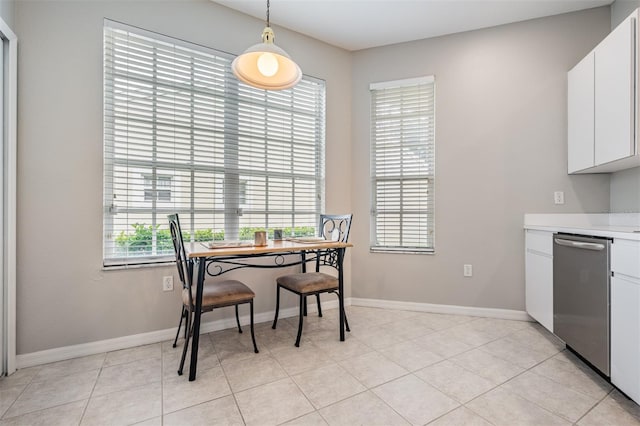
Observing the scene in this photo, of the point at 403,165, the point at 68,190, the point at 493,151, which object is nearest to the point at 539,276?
the point at 493,151

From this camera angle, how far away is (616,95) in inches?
84.5

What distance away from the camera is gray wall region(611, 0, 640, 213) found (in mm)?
2441

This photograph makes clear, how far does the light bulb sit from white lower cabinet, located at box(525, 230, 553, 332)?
2.45m

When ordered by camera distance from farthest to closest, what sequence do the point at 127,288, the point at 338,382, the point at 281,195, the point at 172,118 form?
the point at 281,195, the point at 172,118, the point at 127,288, the point at 338,382

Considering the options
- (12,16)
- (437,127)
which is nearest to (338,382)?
(437,127)

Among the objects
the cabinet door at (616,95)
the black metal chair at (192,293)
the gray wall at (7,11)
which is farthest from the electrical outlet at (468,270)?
the gray wall at (7,11)

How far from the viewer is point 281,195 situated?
10.5ft

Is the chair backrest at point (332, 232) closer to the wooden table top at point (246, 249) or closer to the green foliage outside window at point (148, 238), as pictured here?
the wooden table top at point (246, 249)

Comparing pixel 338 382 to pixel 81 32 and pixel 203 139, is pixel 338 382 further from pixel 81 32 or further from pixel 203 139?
pixel 81 32

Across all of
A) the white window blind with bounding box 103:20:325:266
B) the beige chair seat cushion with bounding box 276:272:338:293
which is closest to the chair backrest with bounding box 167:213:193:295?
the white window blind with bounding box 103:20:325:266

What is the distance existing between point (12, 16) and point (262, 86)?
5.38ft

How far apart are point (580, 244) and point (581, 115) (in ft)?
4.07

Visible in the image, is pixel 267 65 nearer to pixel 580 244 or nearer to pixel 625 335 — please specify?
pixel 580 244

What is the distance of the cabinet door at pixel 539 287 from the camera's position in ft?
8.10
